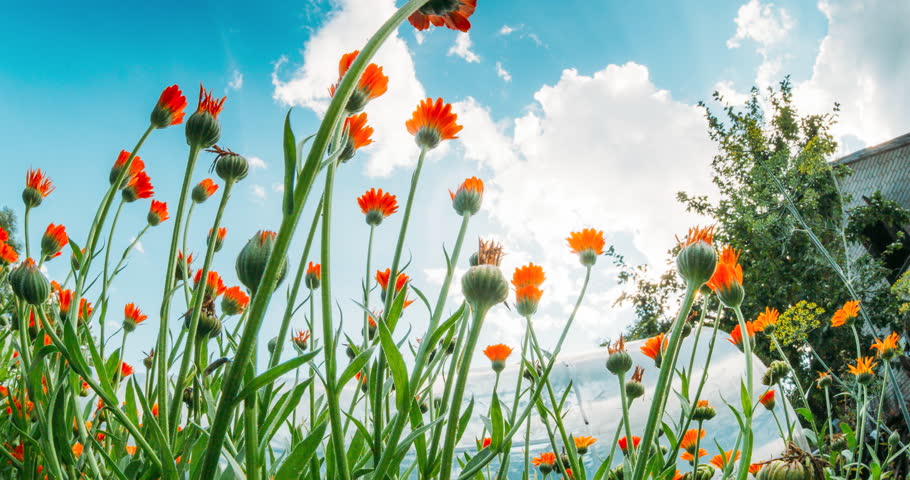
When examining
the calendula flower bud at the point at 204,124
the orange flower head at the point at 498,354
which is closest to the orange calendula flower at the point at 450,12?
the calendula flower bud at the point at 204,124

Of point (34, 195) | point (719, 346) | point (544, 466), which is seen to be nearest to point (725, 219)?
point (719, 346)

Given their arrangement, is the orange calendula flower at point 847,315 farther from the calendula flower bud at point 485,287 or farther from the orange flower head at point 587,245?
the calendula flower bud at point 485,287

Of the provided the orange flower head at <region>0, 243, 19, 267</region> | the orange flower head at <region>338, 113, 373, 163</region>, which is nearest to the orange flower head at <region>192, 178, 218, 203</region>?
the orange flower head at <region>0, 243, 19, 267</region>

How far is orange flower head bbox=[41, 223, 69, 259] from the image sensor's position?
1294 millimetres

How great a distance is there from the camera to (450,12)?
60 cm

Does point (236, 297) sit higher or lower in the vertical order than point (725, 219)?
lower

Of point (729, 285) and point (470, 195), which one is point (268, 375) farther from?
point (729, 285)

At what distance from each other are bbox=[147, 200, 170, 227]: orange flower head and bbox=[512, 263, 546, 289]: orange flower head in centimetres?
92

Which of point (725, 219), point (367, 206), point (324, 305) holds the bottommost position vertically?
point (324, 305)

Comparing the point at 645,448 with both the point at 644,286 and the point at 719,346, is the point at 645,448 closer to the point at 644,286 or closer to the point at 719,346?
the point at 719,346

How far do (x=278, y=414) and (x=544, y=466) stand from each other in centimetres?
107

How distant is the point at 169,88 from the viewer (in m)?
0.98

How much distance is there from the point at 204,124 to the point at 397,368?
521mm

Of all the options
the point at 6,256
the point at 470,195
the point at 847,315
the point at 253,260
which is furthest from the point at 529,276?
the point at 847,315
